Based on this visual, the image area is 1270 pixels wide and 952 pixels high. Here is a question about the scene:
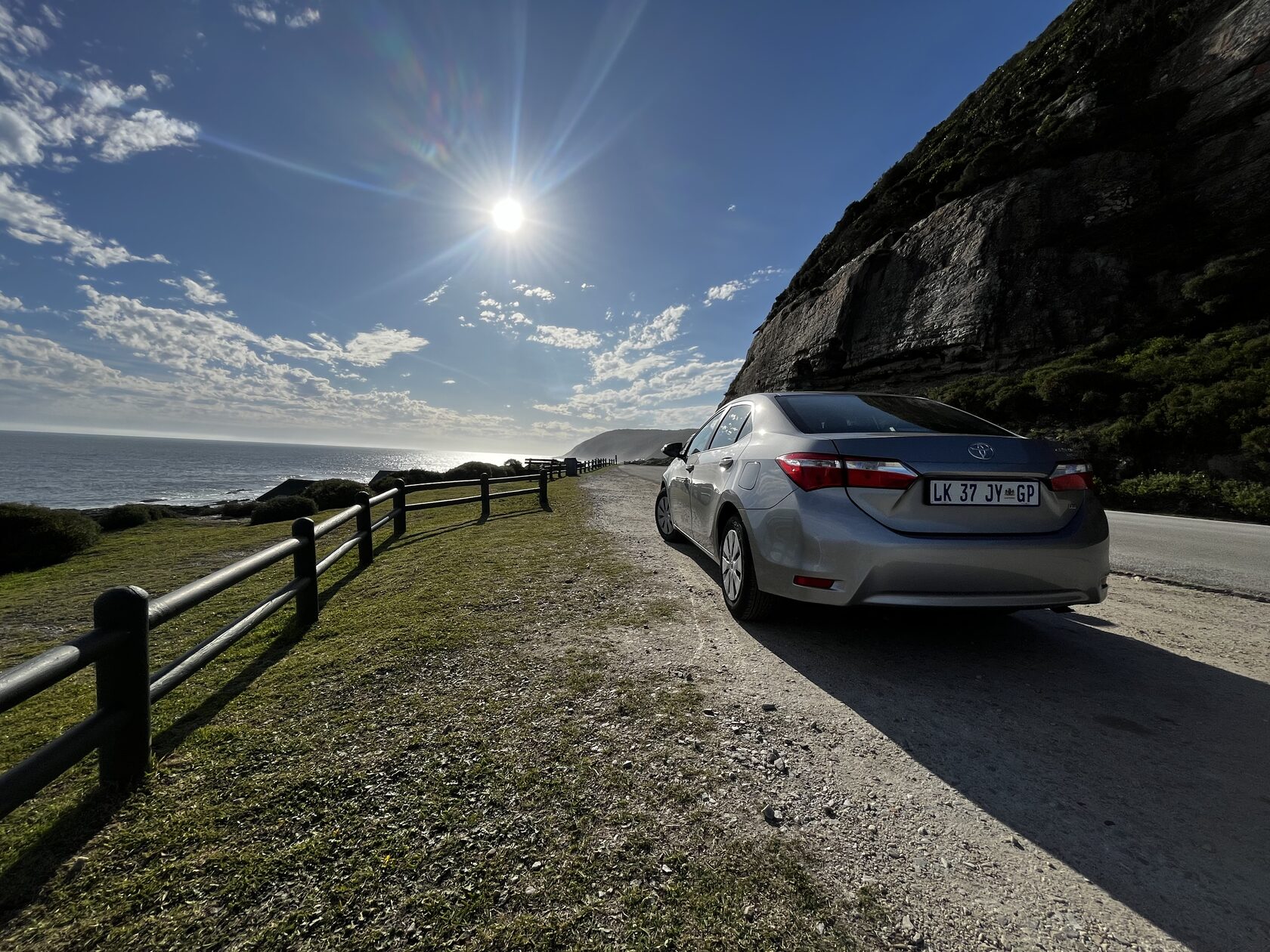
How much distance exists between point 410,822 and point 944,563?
2601 millimetres

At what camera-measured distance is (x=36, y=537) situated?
7.94 m

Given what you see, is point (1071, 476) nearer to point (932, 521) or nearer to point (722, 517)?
point (932, 521)

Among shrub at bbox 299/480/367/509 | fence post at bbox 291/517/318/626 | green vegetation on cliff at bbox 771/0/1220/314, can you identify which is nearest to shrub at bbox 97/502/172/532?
shrub at bbox 299/480/367/509

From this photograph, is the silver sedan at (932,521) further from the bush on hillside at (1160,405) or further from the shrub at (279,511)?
the shrub at (279,511)

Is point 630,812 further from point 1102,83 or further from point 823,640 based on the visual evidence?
point 1102,83

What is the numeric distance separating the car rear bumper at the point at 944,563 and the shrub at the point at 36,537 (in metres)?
11.5

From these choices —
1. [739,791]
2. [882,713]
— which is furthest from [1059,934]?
[882,713]

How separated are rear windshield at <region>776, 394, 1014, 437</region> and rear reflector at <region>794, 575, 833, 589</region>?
3.04 ft

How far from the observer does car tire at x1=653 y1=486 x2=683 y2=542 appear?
6.26 m

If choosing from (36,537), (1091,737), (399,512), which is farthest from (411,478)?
(1091,737)

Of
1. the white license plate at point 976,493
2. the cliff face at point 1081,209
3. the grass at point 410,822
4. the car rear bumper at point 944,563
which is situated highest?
the cliff face at point 1081,209

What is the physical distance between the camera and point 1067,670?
271 centimetres

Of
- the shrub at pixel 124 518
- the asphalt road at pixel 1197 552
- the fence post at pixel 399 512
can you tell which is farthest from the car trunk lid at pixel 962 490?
the shrub at pixel 124 518

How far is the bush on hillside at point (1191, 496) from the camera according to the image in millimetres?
8375
